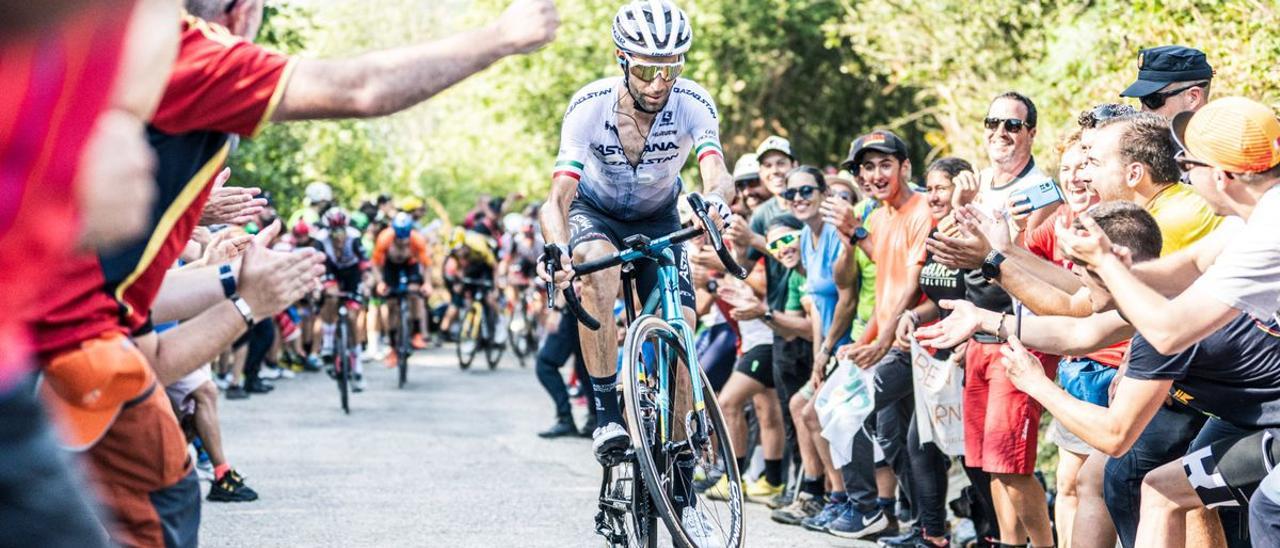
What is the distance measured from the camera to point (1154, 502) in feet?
17.5

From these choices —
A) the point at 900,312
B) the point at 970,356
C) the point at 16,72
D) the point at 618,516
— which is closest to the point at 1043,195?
the point at 970,356

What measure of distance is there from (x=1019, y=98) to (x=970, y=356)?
1336 mm

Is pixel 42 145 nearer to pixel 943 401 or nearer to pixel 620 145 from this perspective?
pixel 620 145

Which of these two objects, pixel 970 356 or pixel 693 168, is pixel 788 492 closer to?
pixel 970 356

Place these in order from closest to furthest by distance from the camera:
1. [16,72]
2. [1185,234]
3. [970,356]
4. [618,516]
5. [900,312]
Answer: [16,72] < [1185,234] < [618,516] < [970,356] < [900,312]

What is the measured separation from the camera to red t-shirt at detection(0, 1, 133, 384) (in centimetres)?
248

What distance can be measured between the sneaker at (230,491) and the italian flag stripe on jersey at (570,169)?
12.8ft

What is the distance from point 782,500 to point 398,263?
1183 cm

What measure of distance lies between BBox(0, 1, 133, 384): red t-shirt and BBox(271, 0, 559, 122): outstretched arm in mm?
896

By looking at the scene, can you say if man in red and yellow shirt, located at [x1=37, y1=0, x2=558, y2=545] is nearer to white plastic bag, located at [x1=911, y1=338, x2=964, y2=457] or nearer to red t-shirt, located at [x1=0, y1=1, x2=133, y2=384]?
red t-shirt, located at [x1=0, y1=1, x2=133, y2=384]

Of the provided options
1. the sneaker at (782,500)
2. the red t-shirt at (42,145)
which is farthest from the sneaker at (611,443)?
the red t-shirt at (42,145)

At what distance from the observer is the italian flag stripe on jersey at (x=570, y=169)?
7137mm

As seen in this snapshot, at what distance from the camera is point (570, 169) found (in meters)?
7.15

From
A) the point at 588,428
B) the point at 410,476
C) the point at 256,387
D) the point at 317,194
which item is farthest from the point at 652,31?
the point at 317,194
